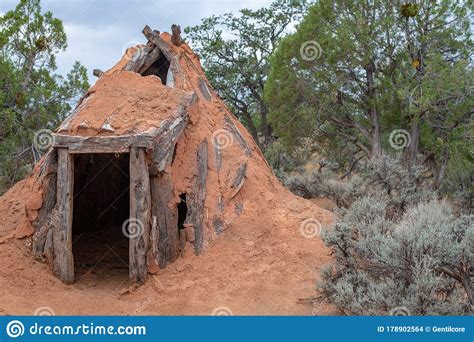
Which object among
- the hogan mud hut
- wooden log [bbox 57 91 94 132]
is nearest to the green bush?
the hogan mud hut

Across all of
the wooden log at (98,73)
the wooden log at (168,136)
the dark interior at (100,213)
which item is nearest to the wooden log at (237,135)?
the wooden log at (168,136)

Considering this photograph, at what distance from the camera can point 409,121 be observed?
50.1 ft

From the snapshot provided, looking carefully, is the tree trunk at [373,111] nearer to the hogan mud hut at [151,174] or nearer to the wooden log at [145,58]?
the hogan mud hut at [151,174]

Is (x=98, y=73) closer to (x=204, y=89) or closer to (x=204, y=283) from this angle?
(x=204, y=89)

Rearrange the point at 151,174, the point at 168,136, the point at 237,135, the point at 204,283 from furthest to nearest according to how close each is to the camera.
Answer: the point at 237,135
the point at 168,136
the point at 151,174
the point at 204,283

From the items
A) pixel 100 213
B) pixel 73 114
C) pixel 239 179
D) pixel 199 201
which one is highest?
pixel 73 114

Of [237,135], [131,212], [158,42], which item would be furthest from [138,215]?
[158,42]

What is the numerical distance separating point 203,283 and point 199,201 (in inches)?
59.3

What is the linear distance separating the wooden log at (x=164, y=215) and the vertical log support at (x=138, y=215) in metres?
0.36

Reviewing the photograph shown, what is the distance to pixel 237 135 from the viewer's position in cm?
1036

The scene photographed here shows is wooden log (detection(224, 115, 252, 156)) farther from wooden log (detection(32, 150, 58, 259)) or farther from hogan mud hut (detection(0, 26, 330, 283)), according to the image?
wooden log (detection(32, 150, 58, 259))

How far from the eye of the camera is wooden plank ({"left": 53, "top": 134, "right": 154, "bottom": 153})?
7.86 meters

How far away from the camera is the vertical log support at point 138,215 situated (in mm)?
7785

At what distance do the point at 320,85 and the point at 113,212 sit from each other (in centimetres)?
713
